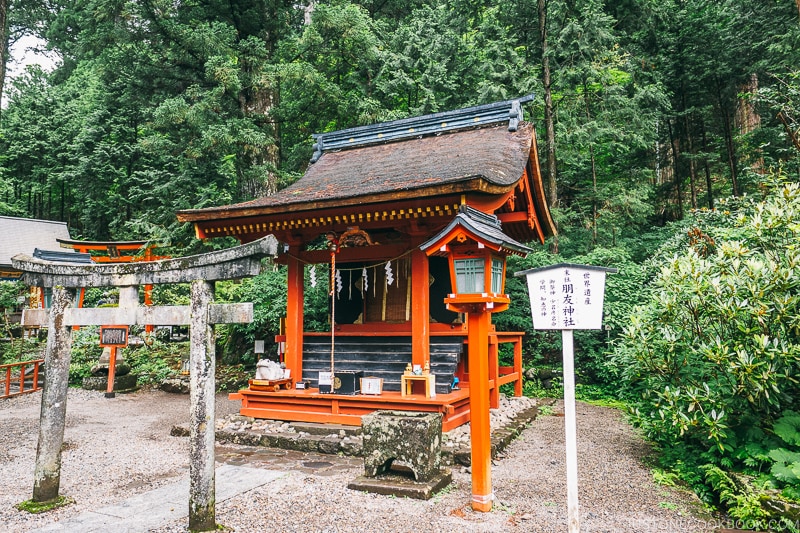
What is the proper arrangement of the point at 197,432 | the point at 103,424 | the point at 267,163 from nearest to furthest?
the point at 197,432 → the point at 103,424 → the point at 267,163

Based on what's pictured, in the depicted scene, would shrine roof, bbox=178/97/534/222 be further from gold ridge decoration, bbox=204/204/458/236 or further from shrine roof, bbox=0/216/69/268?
shrine roof, bbox=0/216/69/268

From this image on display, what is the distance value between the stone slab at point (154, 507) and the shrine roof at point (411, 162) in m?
3.73

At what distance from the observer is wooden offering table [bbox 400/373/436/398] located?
702 centimetres

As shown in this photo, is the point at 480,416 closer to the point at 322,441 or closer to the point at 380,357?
the point at 322,441

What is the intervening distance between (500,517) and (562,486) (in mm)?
1224

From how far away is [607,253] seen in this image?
11.4 m

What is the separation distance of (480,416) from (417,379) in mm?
2497

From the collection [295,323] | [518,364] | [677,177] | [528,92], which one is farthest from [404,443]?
[677,177]

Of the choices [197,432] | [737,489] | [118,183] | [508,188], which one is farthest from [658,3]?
[118,183]

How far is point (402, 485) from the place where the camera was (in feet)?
16.2

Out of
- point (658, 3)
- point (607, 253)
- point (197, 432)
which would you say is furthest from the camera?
point (658, 3)

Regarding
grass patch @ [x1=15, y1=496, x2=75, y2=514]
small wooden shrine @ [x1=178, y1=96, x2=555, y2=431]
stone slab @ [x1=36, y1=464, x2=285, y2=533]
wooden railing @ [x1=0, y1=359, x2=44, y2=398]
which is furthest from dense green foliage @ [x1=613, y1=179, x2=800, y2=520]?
wooden railing @ [x1=0, y1=359, x2=44, y2=398]

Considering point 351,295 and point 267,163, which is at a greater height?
point 267,163

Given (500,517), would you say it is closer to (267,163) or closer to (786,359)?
(786,359)
